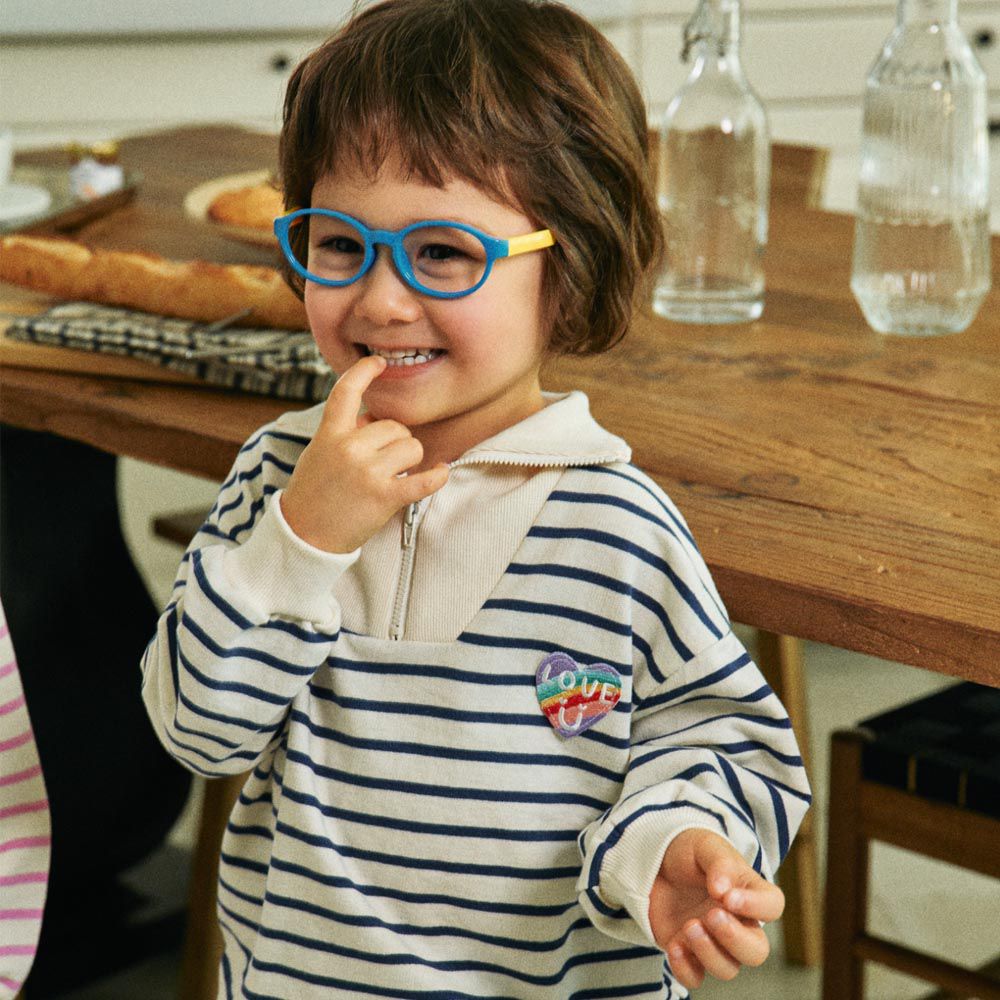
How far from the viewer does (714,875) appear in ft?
2.45

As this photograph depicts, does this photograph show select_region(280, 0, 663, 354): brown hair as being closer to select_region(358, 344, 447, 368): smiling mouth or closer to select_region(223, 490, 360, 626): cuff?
select_region(358, 344, 447, 368): smiling mouth

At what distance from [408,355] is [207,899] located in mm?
883

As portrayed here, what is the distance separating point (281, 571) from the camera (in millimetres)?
820

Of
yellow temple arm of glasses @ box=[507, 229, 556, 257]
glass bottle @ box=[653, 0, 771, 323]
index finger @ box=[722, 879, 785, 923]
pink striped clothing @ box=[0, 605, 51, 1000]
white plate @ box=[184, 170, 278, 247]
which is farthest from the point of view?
white plate @ box=[184, 170, 278, 247]

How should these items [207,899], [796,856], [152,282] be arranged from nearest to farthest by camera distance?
[152,282], [207,899], [796,856]

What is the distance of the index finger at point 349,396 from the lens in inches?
32.7

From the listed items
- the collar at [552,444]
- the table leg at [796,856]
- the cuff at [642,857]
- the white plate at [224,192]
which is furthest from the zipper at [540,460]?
the table leg at [796,856]

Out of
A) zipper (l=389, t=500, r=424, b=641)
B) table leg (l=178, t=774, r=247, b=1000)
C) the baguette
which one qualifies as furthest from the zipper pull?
table leg (l=178, t=774, r=247, b=1000)

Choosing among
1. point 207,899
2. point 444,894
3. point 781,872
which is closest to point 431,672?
point 444,894

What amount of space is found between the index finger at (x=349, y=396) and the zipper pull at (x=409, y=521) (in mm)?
79

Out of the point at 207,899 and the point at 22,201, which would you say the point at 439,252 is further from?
the point at 22,201

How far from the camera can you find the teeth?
85 cm

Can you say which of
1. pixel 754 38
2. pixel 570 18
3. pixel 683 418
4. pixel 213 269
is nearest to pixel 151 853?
pixel 213 269

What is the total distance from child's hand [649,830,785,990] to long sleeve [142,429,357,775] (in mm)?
230
